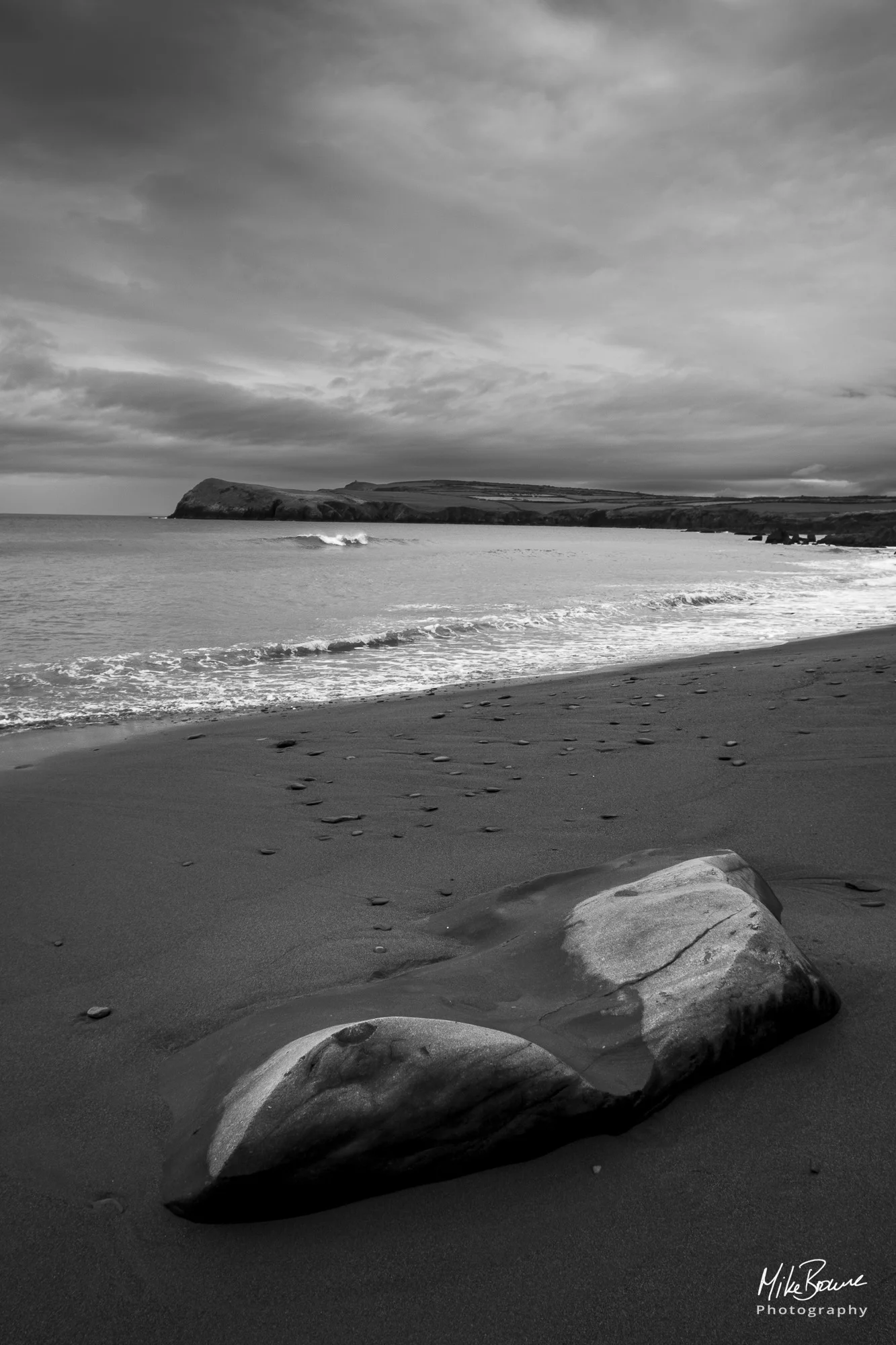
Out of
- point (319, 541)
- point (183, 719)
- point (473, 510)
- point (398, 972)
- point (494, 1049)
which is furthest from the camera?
point (473, 510)

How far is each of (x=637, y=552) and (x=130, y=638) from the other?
3685cm

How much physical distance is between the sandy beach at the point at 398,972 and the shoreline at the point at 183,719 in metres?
0.37

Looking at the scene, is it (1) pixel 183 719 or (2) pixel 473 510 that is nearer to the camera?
(1) pixel 183 719

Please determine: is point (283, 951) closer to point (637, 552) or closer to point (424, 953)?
point (424, 953)

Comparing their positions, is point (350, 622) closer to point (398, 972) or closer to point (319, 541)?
point (398, 972)

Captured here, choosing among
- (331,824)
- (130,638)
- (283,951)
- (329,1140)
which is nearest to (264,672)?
(130,638)

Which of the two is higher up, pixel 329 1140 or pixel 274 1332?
pixel 329 1140

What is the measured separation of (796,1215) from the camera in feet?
6.35

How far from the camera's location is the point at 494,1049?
217cm

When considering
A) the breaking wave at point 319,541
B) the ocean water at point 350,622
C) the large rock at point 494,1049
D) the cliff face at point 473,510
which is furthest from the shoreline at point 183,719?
the cliff face at point 473,510

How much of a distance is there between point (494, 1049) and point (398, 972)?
3.29 feet

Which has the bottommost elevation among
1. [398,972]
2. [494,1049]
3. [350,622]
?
[398,972]

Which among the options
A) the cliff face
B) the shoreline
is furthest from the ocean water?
the cliff face

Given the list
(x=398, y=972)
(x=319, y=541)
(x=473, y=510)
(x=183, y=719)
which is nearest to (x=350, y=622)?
(x=183, y=719)
